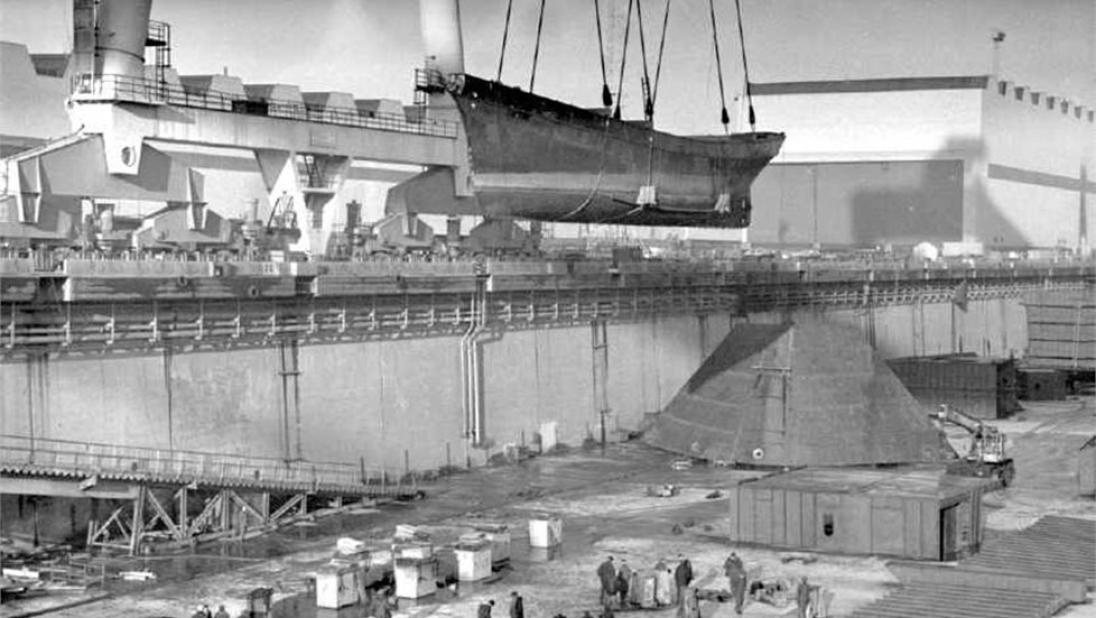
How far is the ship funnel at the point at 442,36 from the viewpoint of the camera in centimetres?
5012

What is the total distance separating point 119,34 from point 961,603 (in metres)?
22.5

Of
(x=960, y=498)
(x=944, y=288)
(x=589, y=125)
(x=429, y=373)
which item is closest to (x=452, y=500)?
(x=429, y=373)

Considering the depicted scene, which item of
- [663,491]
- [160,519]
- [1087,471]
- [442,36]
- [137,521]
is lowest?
[663,491]

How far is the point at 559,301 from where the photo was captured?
50.7 m

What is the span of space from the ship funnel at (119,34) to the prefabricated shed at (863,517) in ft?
55.3

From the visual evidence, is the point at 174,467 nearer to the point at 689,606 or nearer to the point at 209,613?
the point at 209,613

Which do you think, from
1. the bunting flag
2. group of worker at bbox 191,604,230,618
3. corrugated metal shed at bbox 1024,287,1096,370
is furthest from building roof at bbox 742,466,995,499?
the bunting flag

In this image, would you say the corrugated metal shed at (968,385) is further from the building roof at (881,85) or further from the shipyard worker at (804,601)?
the building roof at (881,85)

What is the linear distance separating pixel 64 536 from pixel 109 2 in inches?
498

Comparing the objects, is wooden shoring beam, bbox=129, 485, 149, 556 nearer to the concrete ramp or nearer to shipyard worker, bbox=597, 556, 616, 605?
shipyard worker, bbox=597, 556, 616, 605

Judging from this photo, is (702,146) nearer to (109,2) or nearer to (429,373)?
(429,373)

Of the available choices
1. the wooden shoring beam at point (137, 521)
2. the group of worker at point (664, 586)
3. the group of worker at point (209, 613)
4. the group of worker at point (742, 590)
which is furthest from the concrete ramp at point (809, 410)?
the group of worker at point (209, 613)

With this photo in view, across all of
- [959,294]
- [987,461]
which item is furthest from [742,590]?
[959,294]

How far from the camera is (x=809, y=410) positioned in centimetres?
4412
